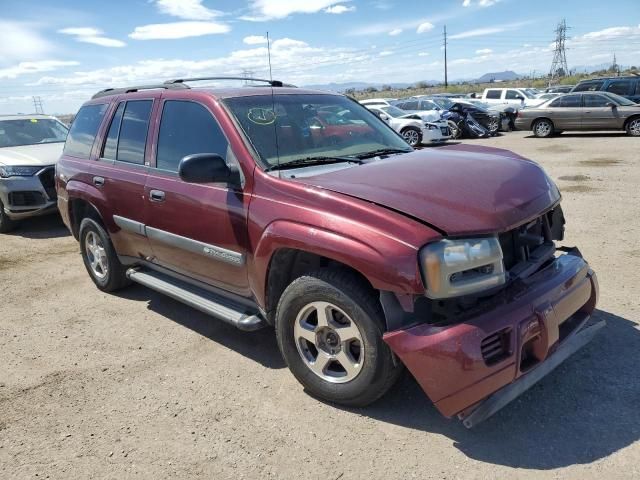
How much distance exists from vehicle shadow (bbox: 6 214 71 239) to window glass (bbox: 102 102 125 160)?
3839 mm

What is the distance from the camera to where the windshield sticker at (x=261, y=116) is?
3.64 metres

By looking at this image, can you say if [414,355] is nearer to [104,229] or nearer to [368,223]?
[368,223]

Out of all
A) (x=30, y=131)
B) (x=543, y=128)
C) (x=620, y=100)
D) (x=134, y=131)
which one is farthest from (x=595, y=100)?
(x=134, y=131)

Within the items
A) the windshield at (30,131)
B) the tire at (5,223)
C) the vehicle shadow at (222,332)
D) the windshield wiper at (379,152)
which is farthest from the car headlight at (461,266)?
the windshield at (30,131)

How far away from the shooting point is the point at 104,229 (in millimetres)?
4969

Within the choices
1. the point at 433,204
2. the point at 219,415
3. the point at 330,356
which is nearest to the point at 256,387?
the point at 219,415

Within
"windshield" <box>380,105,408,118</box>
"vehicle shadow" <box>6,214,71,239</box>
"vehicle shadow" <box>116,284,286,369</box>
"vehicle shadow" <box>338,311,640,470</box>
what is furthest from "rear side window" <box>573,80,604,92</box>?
"vehicle shadow" <box>116,284,286,369</box>

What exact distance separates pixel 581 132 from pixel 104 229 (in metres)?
19.4

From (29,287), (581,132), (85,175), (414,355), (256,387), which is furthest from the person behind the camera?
(581,132)

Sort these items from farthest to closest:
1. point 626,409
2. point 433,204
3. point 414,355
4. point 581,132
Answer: point 581,132 < point 626,409 < point 433,204 < point 414,355

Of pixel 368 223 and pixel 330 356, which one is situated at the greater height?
pixel 368 223

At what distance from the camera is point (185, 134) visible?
3.92 m

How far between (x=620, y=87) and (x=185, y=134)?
65.5 ft

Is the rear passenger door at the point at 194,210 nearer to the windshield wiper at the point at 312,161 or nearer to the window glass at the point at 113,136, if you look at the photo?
the windshield wiper at the point at 312,161
